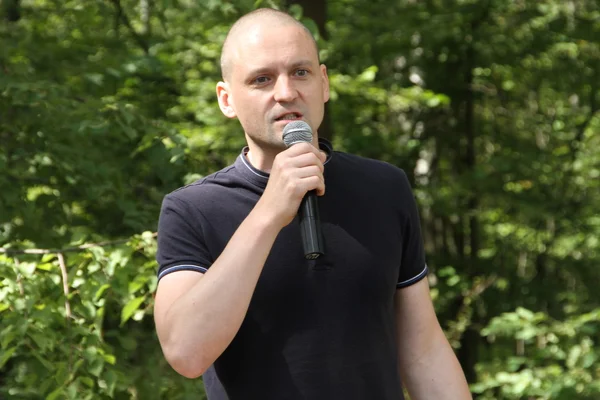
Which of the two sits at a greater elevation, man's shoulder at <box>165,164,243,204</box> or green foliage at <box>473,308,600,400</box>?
man's shoulder at <box>165,164,243,204</box>

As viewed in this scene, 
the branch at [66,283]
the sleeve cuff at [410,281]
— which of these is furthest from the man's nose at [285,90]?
the branch at [66,283]

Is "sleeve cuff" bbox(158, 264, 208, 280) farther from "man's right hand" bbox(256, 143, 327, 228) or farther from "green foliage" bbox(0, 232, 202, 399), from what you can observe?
"green foliage" bbox(0, 232, 202, 399)

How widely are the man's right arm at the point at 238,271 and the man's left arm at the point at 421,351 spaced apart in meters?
0.47

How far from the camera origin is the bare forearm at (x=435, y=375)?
2.10 meters

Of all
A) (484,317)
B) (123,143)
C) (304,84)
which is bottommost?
(484,317)

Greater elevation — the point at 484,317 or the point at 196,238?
the point at 196,238

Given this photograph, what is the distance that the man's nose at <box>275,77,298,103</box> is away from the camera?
194 cm

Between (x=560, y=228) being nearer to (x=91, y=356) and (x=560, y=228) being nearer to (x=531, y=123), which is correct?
(x=531, y=123)

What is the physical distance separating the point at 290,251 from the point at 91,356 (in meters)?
1.59

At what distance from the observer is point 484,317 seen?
29.0 feet

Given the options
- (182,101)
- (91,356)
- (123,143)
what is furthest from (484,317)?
(91,356)

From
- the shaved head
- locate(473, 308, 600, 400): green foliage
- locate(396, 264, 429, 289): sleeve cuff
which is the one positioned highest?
the shaved head

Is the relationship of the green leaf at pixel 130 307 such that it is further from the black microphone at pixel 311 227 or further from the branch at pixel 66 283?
the black microphone at pixel 311 227

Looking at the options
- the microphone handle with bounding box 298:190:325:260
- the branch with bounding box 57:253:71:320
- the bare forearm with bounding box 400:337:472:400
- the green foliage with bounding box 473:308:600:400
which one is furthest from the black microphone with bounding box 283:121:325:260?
the green foliage with bounding box 473:308:600:400
